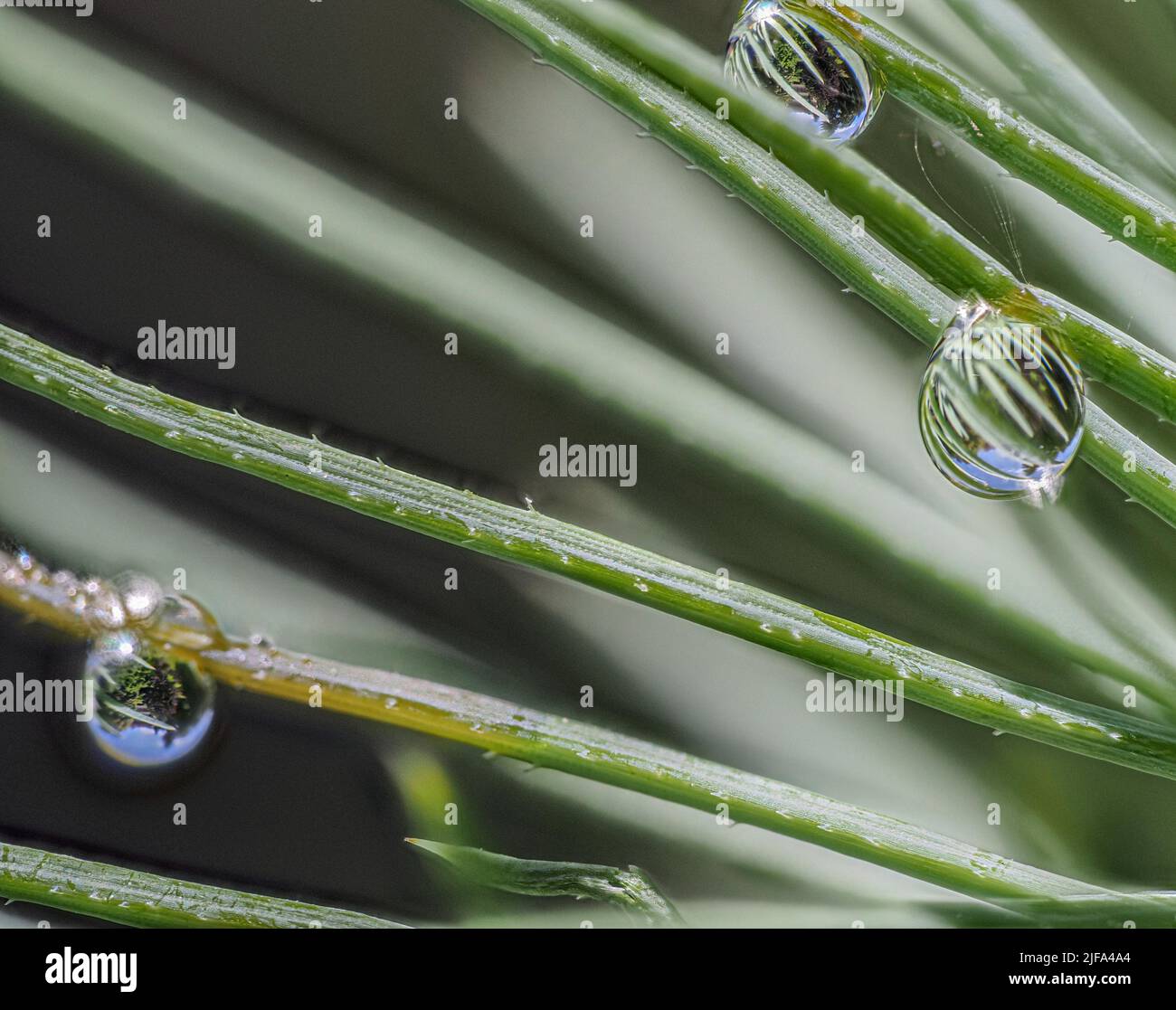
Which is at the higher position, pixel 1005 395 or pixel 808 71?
pixel 808 71

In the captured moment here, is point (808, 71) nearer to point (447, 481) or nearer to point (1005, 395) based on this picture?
point (1005, 395)

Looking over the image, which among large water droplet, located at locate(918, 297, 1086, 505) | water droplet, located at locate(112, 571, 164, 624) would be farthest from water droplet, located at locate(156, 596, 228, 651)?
large water droplet, located at locate(918, 297, 1086, 505)

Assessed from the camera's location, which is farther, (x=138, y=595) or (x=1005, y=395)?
(x=138, y=595)

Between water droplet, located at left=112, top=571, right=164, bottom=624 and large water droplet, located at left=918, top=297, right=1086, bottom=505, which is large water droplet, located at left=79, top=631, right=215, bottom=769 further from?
large water droplet, located at left=918, top=297, right=1086, bottom=505

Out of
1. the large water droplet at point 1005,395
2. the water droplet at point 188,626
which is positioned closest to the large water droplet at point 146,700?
the water droplet at point 188,626

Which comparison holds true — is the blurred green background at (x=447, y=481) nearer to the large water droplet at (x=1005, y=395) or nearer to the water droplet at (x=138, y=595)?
the water droplet at (x=138, y=595)

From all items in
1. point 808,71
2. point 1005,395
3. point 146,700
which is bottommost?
point 146,700

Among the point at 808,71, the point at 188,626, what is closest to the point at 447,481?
the point at 188,626
